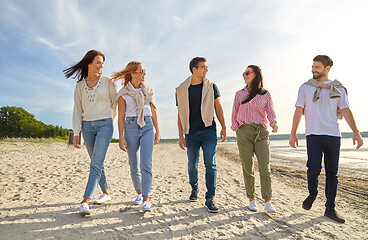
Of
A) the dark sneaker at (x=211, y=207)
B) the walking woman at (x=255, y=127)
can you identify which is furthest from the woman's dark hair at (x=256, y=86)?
the dark sneaker at (x=211, y=207)

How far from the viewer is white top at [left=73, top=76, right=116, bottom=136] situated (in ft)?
12.7

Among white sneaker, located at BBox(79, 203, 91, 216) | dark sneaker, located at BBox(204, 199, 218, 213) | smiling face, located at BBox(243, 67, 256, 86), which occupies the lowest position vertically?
dark sneaker, located at BBox(204, 199, 218, 213)

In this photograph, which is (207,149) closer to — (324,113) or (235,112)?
(235,112)

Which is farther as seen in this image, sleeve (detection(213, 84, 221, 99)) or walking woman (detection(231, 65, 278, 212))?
sleeve (detection(213, 84, 221, 99))

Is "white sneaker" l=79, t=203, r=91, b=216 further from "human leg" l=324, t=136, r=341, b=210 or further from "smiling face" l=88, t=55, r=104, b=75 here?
"human leg" l=324, t=136, r=341, b=210

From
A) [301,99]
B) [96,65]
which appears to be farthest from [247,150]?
[96,65]

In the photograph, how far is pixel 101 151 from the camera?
149 inches

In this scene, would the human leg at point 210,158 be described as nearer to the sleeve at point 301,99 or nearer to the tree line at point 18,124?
the sleeve at point 301,99

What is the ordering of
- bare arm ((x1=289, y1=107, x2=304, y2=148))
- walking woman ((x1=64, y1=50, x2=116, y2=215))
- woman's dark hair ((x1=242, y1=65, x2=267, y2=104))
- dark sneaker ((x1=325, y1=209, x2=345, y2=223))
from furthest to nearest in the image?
woman's dark hair ((x1=242, y1=65, x2=267, y2=104))
bare arm ((x1=289, y1=107, x2=304, y2=148))
walking woman ((x1=64, y1=50, x2=116, y2=215))
dark sneaker ((x1=325, y1=209, x2=345, y2=223))

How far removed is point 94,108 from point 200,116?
5.67ft

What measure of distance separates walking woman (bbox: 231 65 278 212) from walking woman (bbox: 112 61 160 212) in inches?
56.9

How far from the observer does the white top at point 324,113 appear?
3715mm

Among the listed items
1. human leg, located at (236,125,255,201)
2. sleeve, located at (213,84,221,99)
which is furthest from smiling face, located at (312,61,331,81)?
sleeve, located at (213,84,221,99)

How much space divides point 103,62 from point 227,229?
10.5 ft
